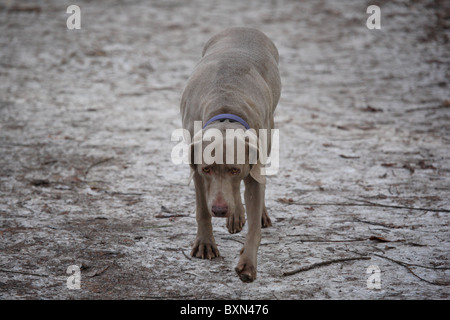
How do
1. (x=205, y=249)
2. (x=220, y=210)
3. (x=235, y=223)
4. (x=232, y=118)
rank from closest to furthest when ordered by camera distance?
(x=220, y=210) < (x=232, y=118) < (x=205, y=249) < (x=235, y=223)

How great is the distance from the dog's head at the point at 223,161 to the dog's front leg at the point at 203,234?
1.83ft

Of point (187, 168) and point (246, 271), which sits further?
point (187, 168)

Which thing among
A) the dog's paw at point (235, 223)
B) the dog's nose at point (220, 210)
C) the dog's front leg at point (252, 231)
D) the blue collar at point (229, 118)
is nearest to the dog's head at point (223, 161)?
the dog's nose at point (220, 210)

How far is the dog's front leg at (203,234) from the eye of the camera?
15.6 ft

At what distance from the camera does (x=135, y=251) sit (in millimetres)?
4840

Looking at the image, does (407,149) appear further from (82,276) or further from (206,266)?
(82,276)

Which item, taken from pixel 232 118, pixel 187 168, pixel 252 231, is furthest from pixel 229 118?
pixel 187 168

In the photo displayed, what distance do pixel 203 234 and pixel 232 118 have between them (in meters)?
1.07

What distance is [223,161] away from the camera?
4.11 metres

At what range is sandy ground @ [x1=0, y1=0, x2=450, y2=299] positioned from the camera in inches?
175

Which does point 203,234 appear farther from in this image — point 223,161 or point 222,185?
point 223,161

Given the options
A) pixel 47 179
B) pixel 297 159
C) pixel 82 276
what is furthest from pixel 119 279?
pixel 297 159
